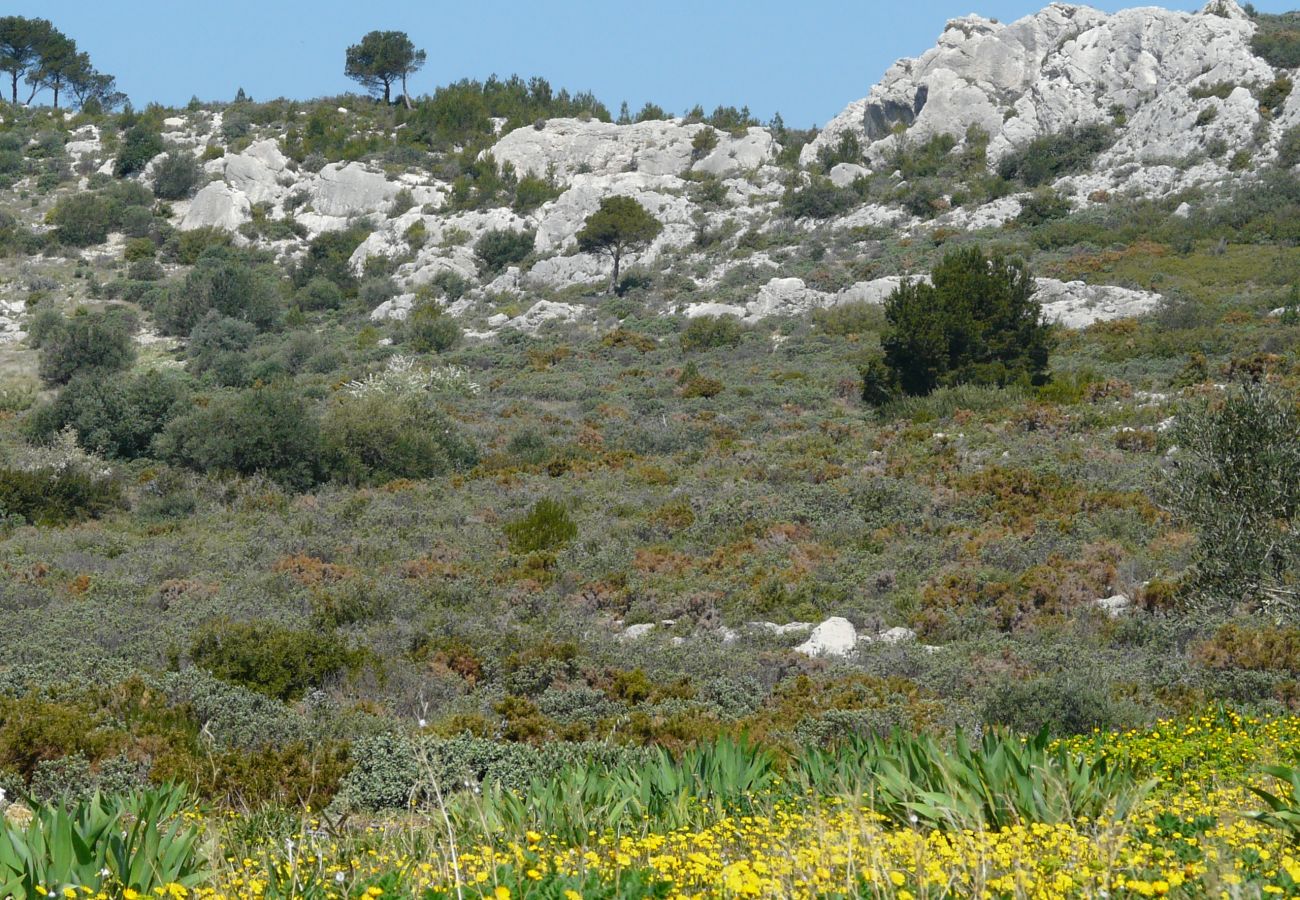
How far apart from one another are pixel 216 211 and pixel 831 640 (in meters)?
49.0

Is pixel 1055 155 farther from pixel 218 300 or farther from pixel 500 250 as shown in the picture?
pixel 218 300

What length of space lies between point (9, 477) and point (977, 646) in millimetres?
18080

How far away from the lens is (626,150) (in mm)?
60938

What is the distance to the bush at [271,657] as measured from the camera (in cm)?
1102

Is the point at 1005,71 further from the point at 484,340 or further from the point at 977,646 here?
the point at 977,646

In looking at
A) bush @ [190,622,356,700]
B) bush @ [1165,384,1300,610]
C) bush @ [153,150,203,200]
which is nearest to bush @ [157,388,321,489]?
bush @ [190,622,356,700]

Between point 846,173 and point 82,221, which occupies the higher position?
point 846,173

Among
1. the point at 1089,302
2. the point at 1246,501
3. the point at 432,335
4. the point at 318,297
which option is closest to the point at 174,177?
the point at 318,297

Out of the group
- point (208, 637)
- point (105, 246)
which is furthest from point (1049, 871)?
point (105, 246)

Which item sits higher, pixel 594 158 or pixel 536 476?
pixel 594 158

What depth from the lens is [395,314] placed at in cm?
4584

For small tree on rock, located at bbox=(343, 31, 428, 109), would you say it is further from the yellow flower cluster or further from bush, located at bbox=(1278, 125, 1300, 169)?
the yellow flower cluster

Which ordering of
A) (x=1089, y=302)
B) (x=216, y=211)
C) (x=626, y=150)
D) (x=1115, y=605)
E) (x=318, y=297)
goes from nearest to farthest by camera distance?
(x=1115, y=605)
(x=1089, y=302)
(x=318, y=297)
(x=216, y=211)
(x=626, y=150)

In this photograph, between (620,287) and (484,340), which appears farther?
(620,287)
